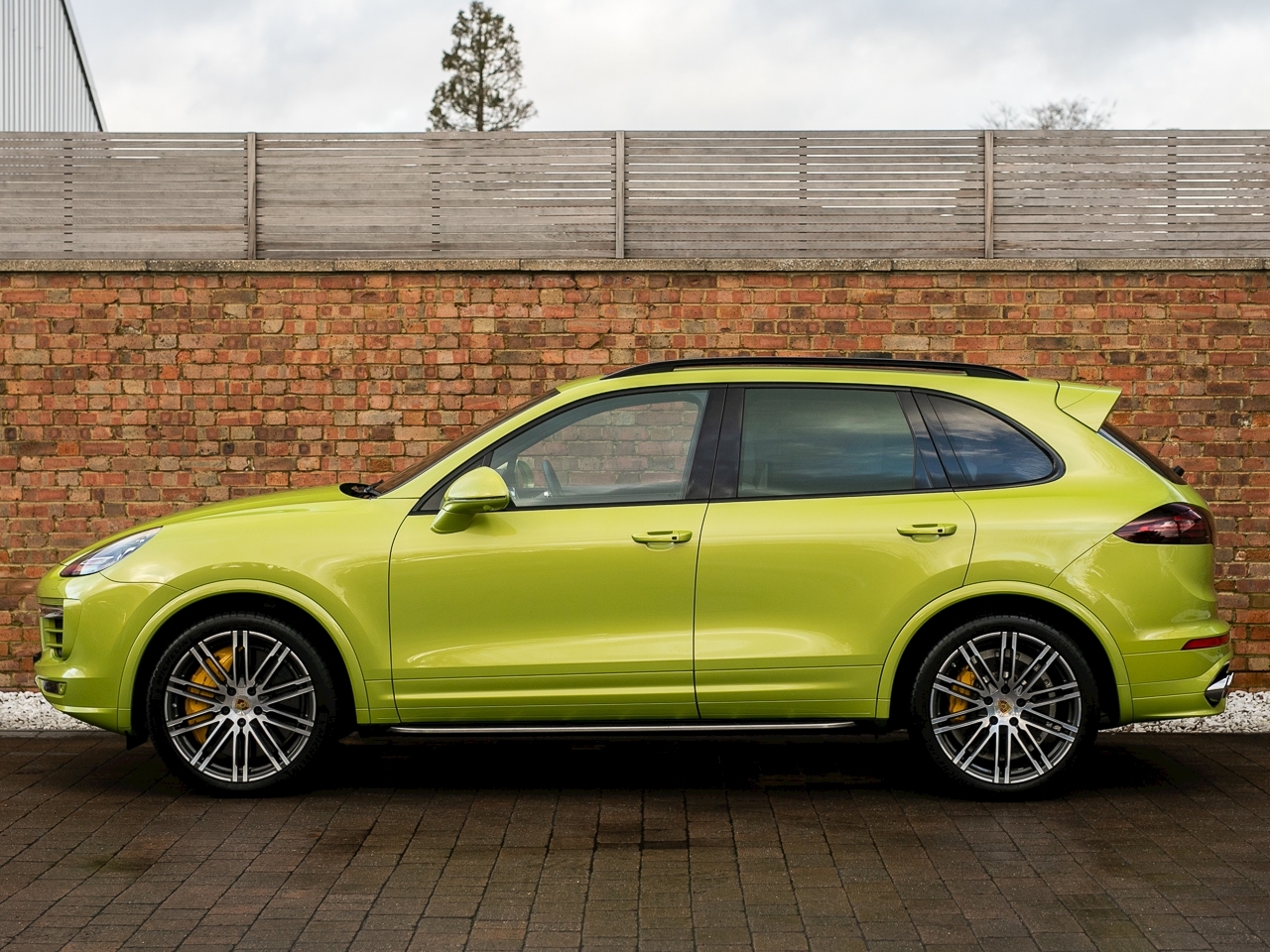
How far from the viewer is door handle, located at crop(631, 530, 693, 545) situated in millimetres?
5918

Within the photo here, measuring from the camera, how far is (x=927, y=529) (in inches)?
234

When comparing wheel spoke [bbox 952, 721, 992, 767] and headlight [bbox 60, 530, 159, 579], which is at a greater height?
headlight [bbox 60, 530, 159, 579]

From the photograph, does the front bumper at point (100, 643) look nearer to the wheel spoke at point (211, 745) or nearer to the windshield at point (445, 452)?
the wheel spoke at point (211, 745)

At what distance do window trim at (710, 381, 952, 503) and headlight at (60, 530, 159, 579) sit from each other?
7.84 ft

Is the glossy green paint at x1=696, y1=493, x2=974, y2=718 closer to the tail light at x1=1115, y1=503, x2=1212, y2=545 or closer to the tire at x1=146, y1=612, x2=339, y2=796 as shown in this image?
the tail light at x1=1115, y1=503, x2=1212, y2=545

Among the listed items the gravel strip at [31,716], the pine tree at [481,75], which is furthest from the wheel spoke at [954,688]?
the pine tree at [481,75]

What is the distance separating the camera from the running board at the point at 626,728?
5.93 meters

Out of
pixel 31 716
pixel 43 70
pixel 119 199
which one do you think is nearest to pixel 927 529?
pixel 31 716

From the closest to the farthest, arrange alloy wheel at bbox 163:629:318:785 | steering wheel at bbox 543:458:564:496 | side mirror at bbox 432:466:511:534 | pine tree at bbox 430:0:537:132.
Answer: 1. side mirror at bbox 432:466:511:534
2. alloy wheel at bbox 163:629:318:785
3. steering wheel at bbox 543:458:564:496
4. pine tree at bbox 430:0:537:132

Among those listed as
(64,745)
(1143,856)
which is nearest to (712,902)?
(1143,856)

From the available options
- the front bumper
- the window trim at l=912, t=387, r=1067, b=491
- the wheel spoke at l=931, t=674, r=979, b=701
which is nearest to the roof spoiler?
the window trim at l=912, t=387, r=1067, b=491

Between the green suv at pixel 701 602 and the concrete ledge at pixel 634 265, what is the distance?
106 inches

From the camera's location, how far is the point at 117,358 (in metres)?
8.84

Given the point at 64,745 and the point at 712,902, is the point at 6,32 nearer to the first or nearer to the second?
the point at 64,745
